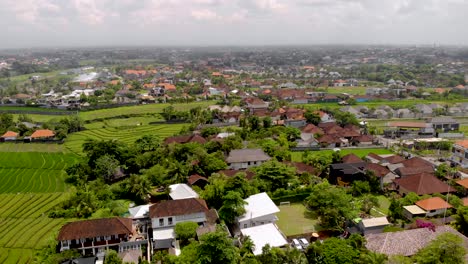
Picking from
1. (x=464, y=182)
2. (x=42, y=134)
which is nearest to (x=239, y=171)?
(x=464, y=182)

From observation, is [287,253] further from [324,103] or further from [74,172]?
[324,103]

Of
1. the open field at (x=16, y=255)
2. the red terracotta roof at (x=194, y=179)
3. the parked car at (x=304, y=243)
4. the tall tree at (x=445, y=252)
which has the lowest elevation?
the open field at (x=16, y=255)

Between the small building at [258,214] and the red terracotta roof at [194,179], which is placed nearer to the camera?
the small building at [258,214]

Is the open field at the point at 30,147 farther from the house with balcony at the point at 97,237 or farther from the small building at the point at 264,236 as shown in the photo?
the small building at the point at 264,236

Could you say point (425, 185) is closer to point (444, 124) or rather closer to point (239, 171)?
point (239, 171)

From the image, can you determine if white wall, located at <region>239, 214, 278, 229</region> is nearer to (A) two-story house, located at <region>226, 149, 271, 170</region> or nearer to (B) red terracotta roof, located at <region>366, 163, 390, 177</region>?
(A) two-story house, located at <region>226, 149, 271, 170</region>

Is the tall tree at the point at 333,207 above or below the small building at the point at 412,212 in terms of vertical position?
above

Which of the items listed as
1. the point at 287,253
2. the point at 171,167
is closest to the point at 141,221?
the point at 171,167

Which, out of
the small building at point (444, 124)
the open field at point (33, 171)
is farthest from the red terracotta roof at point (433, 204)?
the open field at point (33, 171)
